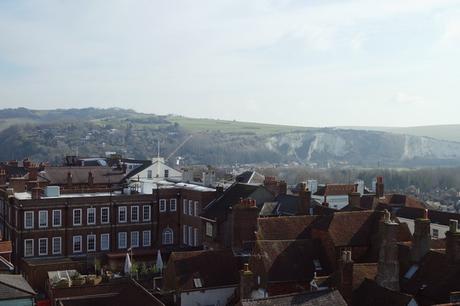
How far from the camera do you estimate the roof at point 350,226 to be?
37.0m

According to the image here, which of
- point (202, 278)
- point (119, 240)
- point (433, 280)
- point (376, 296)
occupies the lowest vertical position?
point (119, 240)

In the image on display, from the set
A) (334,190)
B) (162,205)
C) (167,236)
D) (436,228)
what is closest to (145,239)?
(167,236)

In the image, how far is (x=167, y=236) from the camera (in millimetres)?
63031

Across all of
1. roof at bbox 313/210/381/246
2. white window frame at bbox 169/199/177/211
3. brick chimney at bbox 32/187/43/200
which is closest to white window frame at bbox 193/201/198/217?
white window frame at bbox 169/199/177/211

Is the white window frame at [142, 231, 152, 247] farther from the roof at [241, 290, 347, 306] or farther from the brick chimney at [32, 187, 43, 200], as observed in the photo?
the roof at [241, 290, 347, 306]

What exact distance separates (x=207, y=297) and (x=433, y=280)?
13.2 m

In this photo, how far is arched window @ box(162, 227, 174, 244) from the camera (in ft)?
206

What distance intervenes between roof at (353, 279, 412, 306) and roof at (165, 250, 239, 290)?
977 centimetres

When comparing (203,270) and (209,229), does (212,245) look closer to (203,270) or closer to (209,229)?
(209,229)

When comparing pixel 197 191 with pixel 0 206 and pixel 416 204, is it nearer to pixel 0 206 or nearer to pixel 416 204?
pixel 0 206

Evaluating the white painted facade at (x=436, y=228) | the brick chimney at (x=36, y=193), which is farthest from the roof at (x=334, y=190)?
the brick chimney at (x=36, y=193)

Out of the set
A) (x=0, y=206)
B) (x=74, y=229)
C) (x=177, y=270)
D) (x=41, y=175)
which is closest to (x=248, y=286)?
(x=177, y=270)

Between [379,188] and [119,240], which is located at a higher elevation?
[379,188]

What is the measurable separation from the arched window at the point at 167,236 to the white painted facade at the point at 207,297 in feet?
87.0
